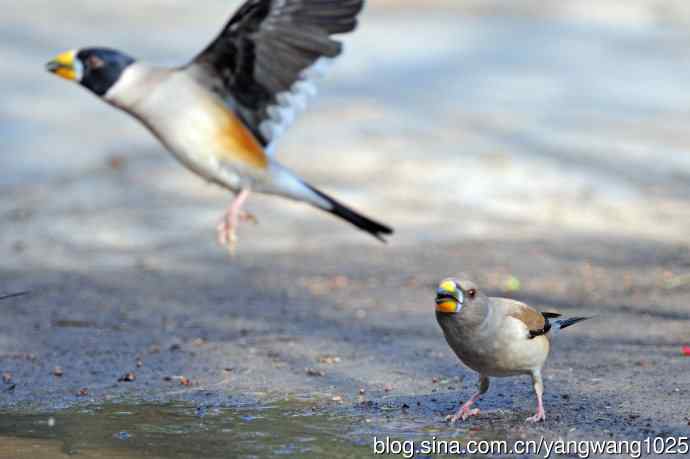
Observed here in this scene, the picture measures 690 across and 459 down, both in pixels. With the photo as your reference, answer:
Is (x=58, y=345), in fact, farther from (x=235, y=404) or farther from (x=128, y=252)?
(x=128, y=252)

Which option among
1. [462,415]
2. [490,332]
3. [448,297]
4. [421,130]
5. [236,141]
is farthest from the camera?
[421,130]

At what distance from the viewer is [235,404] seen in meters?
5.71

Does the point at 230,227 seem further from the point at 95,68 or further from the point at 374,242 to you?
the point at 374,242

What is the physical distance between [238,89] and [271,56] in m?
0.26

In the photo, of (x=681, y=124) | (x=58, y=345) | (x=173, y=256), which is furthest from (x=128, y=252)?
(x=681, y=124)

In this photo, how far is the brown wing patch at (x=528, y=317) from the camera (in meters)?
5.17

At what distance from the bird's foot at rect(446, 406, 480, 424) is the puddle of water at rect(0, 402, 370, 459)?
402 millimetres

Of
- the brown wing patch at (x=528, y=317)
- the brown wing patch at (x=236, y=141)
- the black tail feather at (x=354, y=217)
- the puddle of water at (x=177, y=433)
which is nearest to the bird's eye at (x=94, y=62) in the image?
the brown wing patch at (x=236, y=141)

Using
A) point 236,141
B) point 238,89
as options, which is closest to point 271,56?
point 238,89

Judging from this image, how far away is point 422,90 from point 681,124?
2.77 meters

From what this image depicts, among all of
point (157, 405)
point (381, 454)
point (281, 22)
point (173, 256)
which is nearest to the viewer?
point (381, 454)

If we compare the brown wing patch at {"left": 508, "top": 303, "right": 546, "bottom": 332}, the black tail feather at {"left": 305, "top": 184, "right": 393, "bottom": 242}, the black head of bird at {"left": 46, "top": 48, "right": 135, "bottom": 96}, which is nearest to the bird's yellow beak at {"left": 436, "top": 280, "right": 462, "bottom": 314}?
the brown wing patch at {"left": 508, "top": 303, "right": 546, "bottom": 332}

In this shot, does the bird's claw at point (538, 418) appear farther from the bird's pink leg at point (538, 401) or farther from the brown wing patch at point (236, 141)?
the brown wing patch at point (236, 141)

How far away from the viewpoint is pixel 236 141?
21.1 ft
